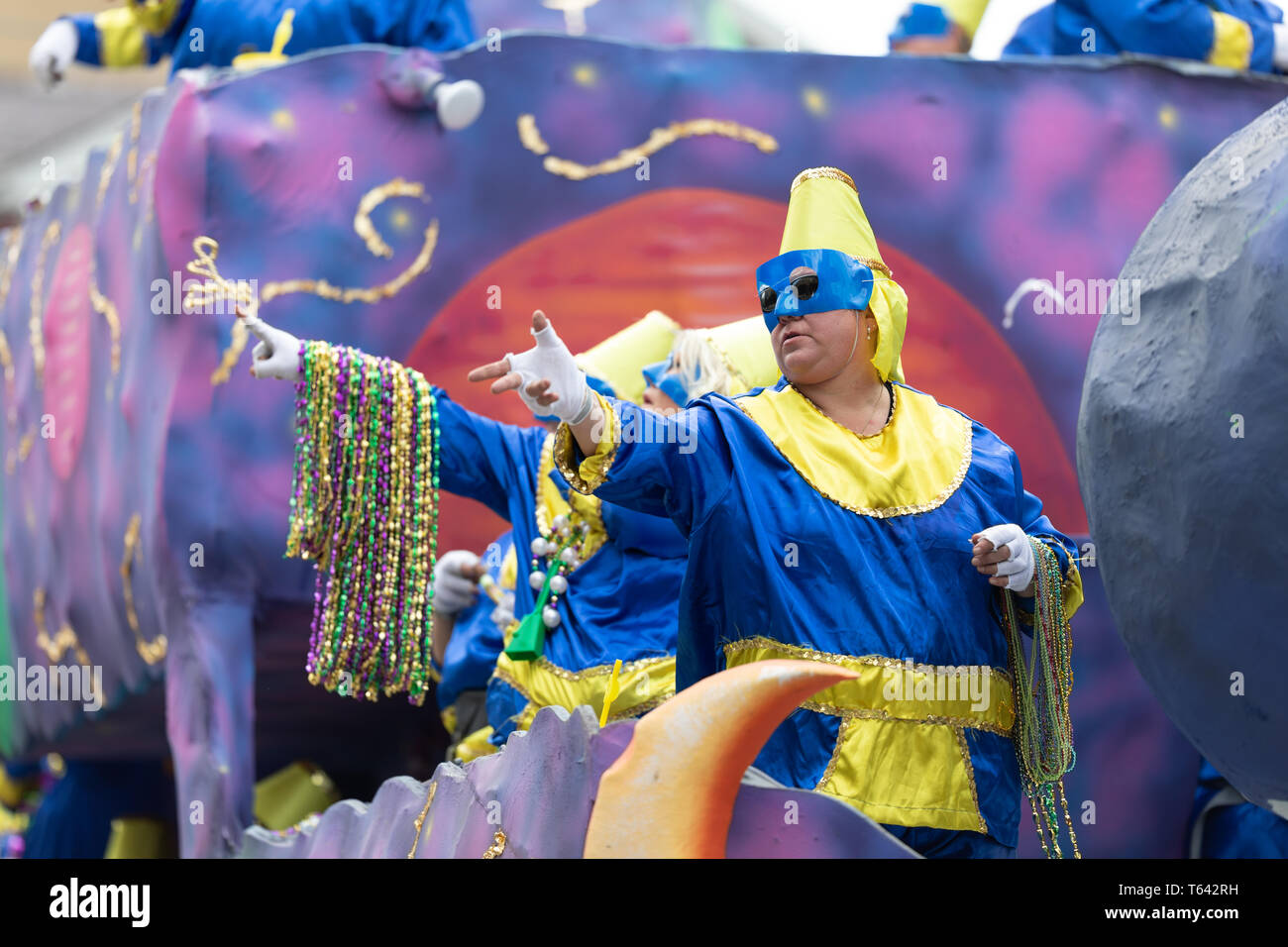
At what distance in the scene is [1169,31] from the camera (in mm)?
5012

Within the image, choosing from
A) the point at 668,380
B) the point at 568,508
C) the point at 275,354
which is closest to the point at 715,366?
the point at 668,380

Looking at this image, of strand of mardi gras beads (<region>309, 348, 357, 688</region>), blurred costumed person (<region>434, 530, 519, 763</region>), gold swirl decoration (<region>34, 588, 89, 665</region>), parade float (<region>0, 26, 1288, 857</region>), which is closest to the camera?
strand of mardi gras beads (<region>309, 348, 357, 688</region>)

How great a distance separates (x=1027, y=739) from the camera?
9.69 ft

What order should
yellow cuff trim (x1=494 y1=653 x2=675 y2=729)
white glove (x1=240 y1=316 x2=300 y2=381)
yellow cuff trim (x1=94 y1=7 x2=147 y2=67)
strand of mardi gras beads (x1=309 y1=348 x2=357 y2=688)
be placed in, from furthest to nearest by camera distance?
1. yellow cuff trim (x1=94 y1=7 x2=147 y2=67)
2. yellow cuff trim (x1=494 y1=653 x2=675 y2=729)
3. strand of mardi gras beads (x1=309 y1=348 x2=357 y2=688)
4. white glove (x1=240 y1=316 x2=300 y2=381)

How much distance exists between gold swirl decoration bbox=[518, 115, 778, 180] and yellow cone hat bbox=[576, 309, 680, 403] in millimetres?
724

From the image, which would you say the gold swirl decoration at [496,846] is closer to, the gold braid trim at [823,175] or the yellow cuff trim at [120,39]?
the gold braid trim at [823,175]

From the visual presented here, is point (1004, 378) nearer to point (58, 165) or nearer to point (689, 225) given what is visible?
point (689, 225)

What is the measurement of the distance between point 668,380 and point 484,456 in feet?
1.32

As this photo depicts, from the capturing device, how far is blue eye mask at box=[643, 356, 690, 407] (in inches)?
147

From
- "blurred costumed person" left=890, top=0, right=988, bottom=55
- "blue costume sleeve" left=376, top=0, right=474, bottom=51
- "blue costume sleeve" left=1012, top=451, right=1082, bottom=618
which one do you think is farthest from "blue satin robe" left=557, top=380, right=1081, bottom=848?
"blue costume sleeve" left=376, top=0, right=474, bottom=51

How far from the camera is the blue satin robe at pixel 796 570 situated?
9.14ft

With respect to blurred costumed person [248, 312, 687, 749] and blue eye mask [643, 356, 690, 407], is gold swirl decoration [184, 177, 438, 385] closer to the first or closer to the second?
blurred costumed person [248, 312, 687, 749]

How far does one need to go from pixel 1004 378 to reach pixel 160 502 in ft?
7.20
